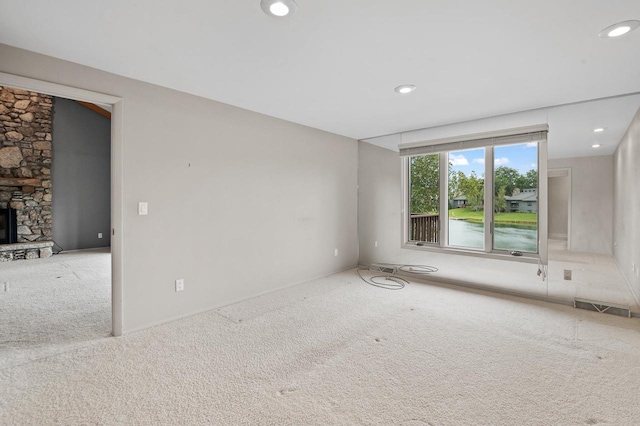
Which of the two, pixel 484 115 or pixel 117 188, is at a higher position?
pixel 484 115

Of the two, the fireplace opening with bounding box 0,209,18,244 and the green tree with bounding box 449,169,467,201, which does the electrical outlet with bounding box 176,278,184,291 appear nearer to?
the green tree with bounding box 449,169,467,201

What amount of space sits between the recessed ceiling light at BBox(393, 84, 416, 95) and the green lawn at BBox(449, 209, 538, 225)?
200 centimetres

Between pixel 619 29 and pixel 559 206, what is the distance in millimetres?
2112

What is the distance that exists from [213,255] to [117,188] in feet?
3.66

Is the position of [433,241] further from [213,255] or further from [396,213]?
[213,255]

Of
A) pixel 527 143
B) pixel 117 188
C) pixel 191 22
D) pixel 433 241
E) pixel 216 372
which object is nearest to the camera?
pixel 191 22

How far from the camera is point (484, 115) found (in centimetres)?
365

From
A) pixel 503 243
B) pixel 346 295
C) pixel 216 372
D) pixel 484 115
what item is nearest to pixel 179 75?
pixel 216 372

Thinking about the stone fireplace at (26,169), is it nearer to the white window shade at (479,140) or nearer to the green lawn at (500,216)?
the white window shade at (479,140)

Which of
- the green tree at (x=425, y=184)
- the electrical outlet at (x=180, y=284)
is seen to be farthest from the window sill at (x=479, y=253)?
the electrical outlet at (x=180, y=284)

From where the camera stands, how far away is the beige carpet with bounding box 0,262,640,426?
165 centimetres

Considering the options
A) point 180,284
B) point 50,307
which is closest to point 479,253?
point 180,284

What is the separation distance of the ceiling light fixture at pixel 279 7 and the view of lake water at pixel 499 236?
350 centimetres

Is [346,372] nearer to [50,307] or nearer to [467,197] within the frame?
[467,197]
